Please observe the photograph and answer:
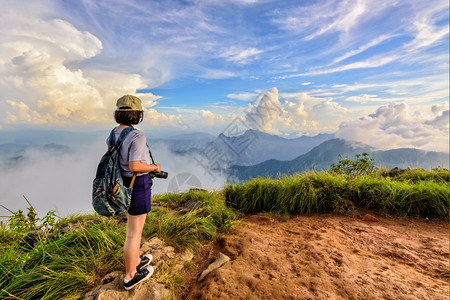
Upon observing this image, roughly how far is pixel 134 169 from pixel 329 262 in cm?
306

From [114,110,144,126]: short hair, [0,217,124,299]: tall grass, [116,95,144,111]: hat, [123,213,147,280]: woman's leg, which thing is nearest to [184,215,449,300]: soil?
[123,213,147,280]: woman's leg

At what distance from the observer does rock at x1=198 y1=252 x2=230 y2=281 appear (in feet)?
11.2

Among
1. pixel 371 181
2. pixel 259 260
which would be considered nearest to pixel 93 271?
pixel 259 260

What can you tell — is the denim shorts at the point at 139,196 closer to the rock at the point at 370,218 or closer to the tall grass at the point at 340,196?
the tall grass at the point at 340,196

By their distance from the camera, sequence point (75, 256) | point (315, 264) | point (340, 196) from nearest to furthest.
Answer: point (75, 256) → point (315, 264) → point (340, 196)

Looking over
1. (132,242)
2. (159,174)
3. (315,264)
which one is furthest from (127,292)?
(315,264)

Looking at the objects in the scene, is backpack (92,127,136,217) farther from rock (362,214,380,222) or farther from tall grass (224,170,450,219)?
rock (362,214,380,222)

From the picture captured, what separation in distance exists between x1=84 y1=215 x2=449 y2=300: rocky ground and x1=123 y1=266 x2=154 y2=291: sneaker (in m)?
0.11

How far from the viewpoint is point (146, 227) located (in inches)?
168

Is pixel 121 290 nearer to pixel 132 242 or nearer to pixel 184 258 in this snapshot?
pixel 132 242

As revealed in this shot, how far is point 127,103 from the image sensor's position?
2.75m

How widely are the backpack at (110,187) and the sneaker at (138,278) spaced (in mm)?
937

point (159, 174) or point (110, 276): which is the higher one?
point (159, 174)

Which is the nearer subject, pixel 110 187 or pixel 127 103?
pixel 110 187
